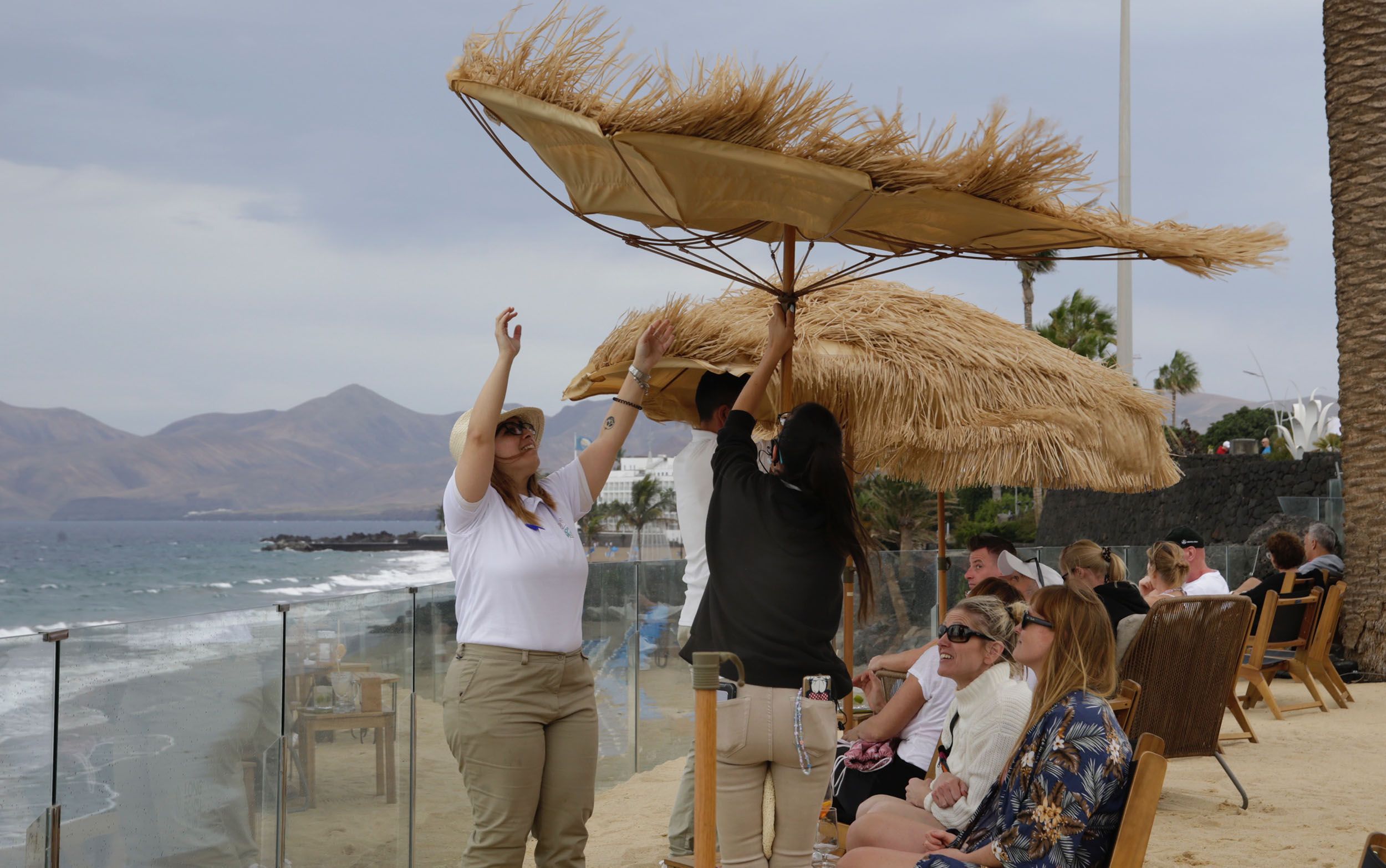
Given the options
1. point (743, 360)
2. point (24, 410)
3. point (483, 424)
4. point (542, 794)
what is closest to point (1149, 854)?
point (743, 360)

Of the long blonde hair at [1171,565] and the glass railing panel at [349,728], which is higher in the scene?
the long blonde hair at [1171,565]

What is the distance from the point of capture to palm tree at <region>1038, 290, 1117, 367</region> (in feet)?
123

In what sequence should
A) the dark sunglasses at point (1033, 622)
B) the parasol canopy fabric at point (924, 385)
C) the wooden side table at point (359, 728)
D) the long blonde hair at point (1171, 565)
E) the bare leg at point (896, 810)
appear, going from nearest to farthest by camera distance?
1. the dark sunglasses at point (1033, 622)
2. the bare leg at point (896, 810)
3. the wooden side table at point (359, 728)
4. the parasol canopy fabric at point (924, 385)
5. the long blonde hair at point (1171, 565)

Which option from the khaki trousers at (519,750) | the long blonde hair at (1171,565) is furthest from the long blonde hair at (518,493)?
the long blonde hair at (1171,565)

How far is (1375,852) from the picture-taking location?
1.68 metres

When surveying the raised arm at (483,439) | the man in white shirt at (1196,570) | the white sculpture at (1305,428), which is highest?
the white sculpture at (1305,428)

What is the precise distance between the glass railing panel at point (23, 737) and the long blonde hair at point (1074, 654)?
102 inches

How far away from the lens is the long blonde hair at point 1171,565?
23.7 feet

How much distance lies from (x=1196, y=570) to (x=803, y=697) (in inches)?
266

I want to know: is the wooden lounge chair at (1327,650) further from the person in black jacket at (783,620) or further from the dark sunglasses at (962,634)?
the person in black jacket at (783,620)

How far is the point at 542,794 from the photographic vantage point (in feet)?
9.64

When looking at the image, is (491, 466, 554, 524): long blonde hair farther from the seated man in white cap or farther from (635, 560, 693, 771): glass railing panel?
(635, 560, 693, 771): glass railing panel

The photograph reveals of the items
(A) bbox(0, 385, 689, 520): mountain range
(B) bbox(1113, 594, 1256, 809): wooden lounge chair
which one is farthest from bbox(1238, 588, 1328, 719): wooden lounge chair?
(A) bbox(0, 385, 689, 520): mountain range

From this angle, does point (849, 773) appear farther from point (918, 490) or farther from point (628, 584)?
point (918, 490)
